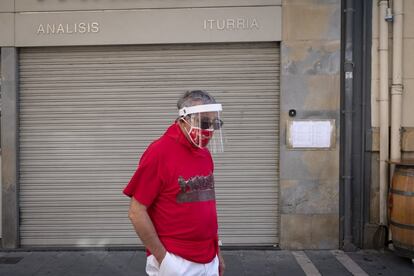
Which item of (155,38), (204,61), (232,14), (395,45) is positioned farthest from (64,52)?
Answer: (395,45)

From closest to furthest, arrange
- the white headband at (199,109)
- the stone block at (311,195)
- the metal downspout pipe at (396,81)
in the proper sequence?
the white headband at (199,109) < the metal downspout pipe at (396,81) < the stone block at (311,195)

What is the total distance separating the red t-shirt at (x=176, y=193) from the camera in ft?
9.38

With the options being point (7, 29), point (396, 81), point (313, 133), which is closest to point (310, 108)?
point (313, 133)

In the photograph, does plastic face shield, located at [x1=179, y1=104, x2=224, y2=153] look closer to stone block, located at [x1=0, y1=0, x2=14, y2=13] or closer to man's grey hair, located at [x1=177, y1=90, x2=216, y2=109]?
man's grey hair, located at [x1=177, y1=90, x2=216, y2=109]

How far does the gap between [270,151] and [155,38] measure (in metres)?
2.18

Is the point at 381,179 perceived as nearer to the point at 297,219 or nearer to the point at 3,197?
the point at 297,219

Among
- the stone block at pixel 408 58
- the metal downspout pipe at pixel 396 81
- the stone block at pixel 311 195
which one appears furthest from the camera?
the stone block at pixel 311 195

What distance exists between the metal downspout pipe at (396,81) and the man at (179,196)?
4023mm

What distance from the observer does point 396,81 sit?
6320 millimetres

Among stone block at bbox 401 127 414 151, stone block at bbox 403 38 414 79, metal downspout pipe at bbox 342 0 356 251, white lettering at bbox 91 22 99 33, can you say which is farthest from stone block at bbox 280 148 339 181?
white lettering at bbox 91 22 99 33

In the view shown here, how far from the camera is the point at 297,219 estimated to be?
6523 millimetres

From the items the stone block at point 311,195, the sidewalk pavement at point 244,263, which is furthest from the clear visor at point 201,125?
the stone block at point 311,195

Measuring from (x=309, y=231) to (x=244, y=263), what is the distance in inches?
42.2

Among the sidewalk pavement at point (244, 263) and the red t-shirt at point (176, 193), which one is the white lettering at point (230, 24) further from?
the red t-shirt at point (176, 193)
